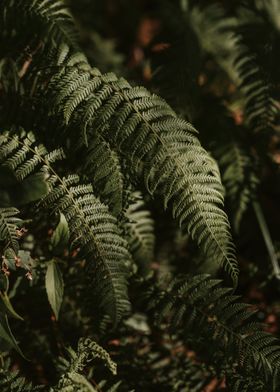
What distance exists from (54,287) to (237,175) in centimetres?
110

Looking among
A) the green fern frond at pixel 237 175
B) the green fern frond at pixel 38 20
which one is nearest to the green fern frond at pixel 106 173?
the green fern frond at pixel 38 20

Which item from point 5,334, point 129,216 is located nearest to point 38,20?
point 129,216

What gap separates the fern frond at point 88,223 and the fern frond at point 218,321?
0.28 metres

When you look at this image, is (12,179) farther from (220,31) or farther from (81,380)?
(220,31)

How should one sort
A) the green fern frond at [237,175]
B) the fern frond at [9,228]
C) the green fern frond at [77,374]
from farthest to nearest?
the green fern frond at [237,175] < the fern frond at [9,228] < the green fern frond at [77,374]

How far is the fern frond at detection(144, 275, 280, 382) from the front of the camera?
1.70 metres

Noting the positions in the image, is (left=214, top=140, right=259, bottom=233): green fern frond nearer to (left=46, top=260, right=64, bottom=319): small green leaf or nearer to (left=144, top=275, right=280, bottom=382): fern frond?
(left=144, top=275, right=280, bottom=382): fern frond

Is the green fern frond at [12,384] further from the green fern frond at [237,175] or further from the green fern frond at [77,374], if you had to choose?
the green fern frond at [237,175]

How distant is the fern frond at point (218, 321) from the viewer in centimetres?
170

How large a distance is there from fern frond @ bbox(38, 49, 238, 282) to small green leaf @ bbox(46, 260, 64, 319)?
0.41 meters

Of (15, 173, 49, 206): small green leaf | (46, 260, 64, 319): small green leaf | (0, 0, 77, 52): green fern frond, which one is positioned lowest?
(46, 260, 64, 319): small green leaf

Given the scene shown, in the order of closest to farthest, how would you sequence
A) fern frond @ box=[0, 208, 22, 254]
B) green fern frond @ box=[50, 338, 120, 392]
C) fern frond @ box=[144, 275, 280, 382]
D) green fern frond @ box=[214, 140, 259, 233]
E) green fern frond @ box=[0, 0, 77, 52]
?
1. green fern frond @ box=[50, 338, 120, 392]
2. fern frond @ box=[0, 208, 22, 254]
3. fern frond @ box=[144, 275, 280, 382]
4. green fern frond @ box=[0, 0, 77, 52]
5. green fern frond @ box=[214, 140, 259, 233]

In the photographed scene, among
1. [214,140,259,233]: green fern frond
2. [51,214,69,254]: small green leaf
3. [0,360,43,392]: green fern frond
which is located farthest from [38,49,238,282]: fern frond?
[0,360,43,392]: green fern frond

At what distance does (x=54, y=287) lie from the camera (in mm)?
1655
